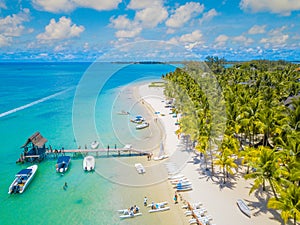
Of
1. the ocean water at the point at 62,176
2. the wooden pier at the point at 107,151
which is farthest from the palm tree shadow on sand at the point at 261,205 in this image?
the wooden pier at the point at 107,151

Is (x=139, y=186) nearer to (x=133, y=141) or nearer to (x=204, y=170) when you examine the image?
(x=204, y=170)

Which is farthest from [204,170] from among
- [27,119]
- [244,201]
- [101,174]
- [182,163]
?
[27,119]

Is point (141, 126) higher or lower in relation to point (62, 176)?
higher

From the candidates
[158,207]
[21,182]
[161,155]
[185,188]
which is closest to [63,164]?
[21,182]

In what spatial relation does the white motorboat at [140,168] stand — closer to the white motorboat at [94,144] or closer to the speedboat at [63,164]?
the speedboat at [63,164]

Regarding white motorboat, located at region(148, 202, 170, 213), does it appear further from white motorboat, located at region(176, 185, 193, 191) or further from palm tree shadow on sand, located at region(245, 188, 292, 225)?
palm tree shadow on sand, located at region(245, 188, 292, 225)

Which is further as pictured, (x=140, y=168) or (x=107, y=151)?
(x=107, y=151)

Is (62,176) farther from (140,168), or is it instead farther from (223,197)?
(223,197)

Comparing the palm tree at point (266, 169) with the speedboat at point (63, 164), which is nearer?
the palm tree at point (266, 169)
